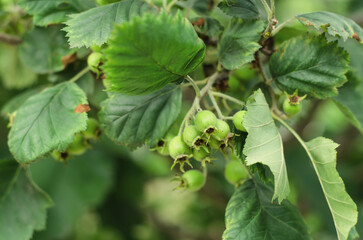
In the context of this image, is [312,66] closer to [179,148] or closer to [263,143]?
[263,143]

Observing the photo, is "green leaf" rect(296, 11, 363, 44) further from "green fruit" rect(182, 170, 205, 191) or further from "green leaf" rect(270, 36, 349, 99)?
"green fruit" rect(182, 170, 205, 191)

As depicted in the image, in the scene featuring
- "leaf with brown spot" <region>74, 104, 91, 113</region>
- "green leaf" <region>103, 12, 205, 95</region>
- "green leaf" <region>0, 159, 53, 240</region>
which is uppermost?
"green leaf" <region>103, 12, 205, 95</region>

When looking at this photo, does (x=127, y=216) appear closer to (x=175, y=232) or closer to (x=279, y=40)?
(x=175, y=232)

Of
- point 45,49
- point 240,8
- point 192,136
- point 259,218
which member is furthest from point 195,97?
point 45,49

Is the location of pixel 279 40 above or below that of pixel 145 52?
below

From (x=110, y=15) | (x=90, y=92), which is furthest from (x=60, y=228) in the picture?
(x=110, y=15)

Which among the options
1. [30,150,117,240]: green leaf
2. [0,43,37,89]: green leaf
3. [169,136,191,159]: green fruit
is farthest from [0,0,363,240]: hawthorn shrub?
[30,150,117,240]: green leaf
